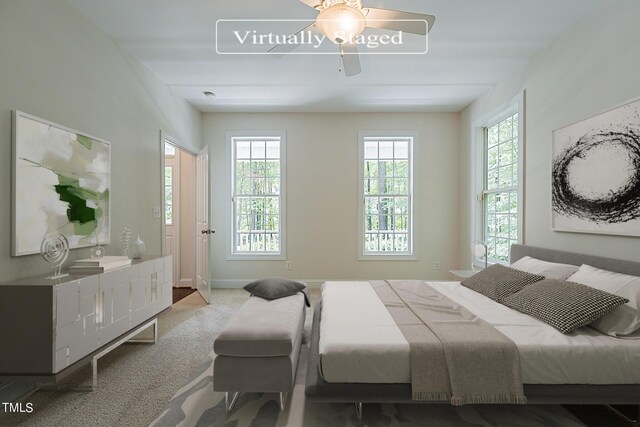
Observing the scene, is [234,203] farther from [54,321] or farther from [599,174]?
[599,174]

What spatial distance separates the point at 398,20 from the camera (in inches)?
72.2

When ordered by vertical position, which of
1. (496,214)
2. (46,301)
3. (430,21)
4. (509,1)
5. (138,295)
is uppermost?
(509,1)

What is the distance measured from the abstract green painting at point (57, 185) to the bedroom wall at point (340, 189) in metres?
2.36

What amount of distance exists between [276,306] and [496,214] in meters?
3.25

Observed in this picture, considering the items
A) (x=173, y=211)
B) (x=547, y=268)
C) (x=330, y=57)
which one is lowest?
(x=547, y=268)

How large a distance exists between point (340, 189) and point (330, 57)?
2089mm

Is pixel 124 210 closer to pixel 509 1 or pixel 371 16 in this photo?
pixel 371 16

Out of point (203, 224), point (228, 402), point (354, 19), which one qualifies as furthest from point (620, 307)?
point (203, 224)

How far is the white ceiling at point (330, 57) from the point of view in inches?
94.1

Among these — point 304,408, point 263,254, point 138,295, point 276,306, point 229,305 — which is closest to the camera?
point 304,408

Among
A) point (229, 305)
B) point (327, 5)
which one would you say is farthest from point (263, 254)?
point (327, 5)

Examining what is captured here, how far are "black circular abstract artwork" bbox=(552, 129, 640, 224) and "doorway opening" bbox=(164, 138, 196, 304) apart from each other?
4.80 metres

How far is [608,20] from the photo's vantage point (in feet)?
7.51

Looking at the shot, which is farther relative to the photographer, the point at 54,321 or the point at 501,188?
the point at 501,188
